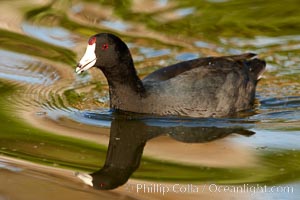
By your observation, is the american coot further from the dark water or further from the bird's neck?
the dark water

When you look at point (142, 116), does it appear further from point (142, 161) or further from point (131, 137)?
point (142, 161)

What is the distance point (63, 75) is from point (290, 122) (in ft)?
8.64

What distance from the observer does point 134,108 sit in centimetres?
741

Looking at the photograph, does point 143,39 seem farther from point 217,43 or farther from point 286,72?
point 286,72

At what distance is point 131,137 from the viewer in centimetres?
671

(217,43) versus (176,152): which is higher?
(217,43)

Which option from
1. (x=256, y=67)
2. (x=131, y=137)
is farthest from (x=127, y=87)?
(x=256, y=67)

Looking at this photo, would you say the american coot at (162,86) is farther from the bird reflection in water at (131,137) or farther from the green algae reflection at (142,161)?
the green algae reflection at (142,161)

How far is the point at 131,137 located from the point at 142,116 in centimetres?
66

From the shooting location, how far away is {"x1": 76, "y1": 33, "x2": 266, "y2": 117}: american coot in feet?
23.7

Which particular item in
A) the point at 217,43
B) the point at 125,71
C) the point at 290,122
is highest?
the point at 217,43

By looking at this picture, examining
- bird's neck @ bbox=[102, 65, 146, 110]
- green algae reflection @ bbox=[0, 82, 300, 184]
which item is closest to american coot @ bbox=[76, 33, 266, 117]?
bird's neck @ bbox=[102, 65, 146, 110]

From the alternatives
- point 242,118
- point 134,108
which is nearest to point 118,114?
point 134,108

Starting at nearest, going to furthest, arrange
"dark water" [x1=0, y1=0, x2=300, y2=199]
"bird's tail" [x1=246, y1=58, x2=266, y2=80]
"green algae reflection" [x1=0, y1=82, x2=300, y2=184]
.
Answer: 1. "green algae reflection" [x1=0, y1=82, x2=300, y2=184]
2. "dark water" [x1=0, y1=0, x2=300, y2=199]
3. "bird's tail" [x1=246, y1=58, x2=266, y2=80]
